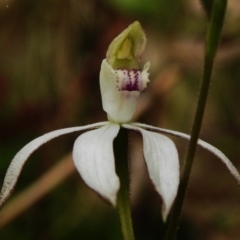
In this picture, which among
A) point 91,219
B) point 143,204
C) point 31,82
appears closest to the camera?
point 91,219

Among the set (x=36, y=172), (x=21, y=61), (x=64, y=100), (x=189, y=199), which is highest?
(x=21, y=61)

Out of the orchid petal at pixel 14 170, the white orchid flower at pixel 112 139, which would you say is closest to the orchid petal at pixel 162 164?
the white orchid flower at pixel 112 139

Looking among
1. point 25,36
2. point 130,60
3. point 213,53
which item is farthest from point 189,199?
point 213,53

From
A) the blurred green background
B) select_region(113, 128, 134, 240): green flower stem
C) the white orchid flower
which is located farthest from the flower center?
the blurred green background

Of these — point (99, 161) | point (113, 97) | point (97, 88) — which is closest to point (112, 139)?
point (99, 161)

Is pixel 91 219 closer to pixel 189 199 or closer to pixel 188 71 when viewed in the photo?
pixel 189 199

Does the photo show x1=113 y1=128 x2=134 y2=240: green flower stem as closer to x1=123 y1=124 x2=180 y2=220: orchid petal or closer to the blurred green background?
x1=123 y1=124 x2=180 y2=220: orchid petal
